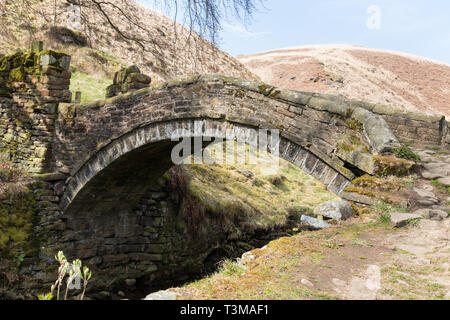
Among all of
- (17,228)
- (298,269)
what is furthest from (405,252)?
(17,228)

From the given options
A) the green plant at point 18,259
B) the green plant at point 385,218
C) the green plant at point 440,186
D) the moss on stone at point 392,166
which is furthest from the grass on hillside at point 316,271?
the green plant at point 18,259

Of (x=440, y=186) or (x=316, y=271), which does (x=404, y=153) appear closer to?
(x=440, y=186)

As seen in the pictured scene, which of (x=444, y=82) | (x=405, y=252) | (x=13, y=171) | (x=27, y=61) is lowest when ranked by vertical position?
(x=405, y=252)

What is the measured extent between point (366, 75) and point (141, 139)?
27094 mm

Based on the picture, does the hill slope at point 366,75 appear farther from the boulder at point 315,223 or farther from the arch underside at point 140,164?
the arch underside at point 140,164

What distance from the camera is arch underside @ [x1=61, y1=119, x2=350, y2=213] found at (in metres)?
6.02

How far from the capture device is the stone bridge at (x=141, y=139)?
595cm

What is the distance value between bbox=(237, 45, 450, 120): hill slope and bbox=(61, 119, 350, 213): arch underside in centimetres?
1825

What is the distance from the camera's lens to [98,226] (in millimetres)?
10781

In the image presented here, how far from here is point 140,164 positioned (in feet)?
31.6

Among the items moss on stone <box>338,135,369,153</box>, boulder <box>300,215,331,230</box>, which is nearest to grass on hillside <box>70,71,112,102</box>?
boulder <box>300,215,331,230</box>

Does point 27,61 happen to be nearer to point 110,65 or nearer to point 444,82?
point 110,65

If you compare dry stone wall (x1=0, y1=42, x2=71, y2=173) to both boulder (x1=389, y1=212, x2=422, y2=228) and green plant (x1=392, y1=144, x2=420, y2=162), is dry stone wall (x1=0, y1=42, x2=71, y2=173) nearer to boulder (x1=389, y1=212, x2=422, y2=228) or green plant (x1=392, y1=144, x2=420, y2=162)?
green plant (x1=392, y1=144, x2=420, y2=162)

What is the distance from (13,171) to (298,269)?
27.0 ft
